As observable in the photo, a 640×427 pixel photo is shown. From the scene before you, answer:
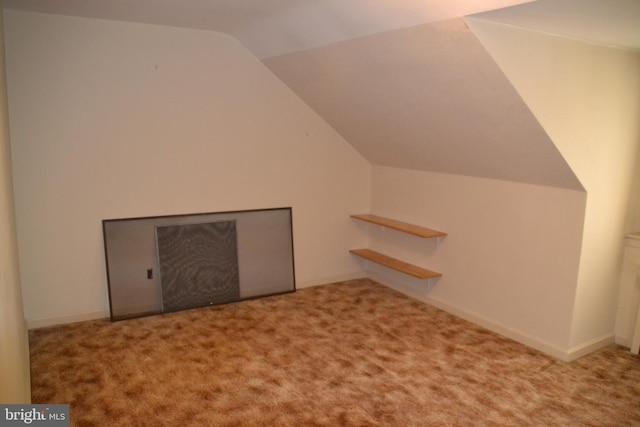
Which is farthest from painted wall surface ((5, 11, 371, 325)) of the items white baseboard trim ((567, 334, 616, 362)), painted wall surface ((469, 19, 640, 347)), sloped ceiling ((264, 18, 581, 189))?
white baseboard trim ((567, 334, 616, 362))

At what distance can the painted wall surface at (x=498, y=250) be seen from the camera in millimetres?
3199

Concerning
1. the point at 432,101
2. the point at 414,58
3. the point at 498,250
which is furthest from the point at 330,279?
the point at 414,58

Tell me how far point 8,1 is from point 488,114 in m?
3.19

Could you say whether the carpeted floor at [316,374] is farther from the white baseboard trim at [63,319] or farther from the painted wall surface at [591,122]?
the painted wall surface at [591,122]

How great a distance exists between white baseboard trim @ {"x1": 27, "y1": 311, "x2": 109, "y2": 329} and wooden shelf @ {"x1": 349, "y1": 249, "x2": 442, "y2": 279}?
96.7 inches

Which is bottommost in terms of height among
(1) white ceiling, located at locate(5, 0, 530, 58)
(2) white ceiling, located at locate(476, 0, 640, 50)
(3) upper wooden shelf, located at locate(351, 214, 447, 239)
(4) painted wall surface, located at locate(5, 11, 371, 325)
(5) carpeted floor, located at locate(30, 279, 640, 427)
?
(5) carpeted floor, located at locate(30, 279, 640, 427)

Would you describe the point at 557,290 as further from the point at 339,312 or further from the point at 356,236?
the point at 356,236

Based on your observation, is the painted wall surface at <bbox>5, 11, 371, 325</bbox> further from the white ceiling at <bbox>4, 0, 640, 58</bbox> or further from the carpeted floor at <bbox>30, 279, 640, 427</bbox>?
the carpeted floor at <bbox>30, 279, 640, 427</bbox>

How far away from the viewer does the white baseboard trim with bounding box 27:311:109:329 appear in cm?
355

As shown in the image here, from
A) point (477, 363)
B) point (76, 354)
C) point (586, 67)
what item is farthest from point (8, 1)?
point (477, 363)

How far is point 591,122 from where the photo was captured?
118 inches

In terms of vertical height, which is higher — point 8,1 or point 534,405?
point 8,1

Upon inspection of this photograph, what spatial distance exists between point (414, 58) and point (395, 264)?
2.18 meters

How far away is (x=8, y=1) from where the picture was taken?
3016mm
